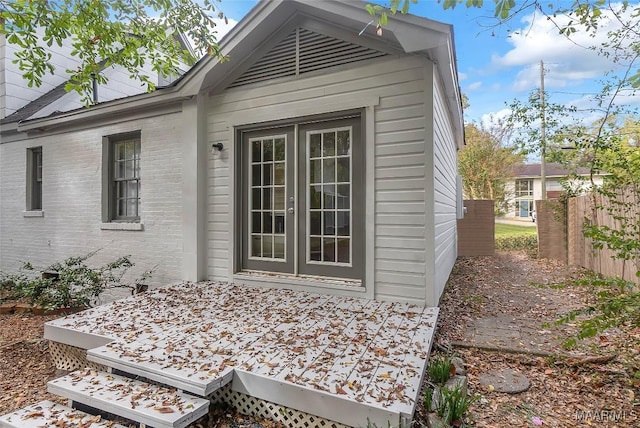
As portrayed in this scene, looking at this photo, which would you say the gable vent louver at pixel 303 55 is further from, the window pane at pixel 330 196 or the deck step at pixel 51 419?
the deck step at pixel 51 419

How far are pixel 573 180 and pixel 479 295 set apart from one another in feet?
15.1

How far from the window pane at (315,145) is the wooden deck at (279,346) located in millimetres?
1859

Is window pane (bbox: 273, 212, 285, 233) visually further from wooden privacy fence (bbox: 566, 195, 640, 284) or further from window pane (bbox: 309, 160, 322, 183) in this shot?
wooden privacy fence (bbox: 566, 195, 640, 284)

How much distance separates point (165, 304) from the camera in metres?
4.04

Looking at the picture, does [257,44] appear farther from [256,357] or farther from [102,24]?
[256,357]

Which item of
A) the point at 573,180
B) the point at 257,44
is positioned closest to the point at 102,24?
the point at 257,44

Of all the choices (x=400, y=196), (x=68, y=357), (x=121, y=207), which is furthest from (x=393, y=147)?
(x=121, y=207)

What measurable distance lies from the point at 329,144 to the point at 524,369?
3235 mm

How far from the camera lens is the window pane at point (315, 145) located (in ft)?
14.9

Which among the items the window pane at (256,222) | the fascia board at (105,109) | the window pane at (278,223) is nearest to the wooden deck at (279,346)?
the window pane at (278,223)

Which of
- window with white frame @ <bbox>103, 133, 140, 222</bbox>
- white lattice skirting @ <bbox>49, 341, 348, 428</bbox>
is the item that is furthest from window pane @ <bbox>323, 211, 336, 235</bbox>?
window with white frame @ <bbox>103, 133, 140, 222</bbox>

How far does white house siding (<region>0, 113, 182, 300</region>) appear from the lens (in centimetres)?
550

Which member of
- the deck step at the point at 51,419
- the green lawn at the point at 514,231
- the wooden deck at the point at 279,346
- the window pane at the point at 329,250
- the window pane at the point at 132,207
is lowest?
the deck step at the point at 51,419

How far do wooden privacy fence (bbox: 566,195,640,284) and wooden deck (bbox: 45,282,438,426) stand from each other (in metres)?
3.82
